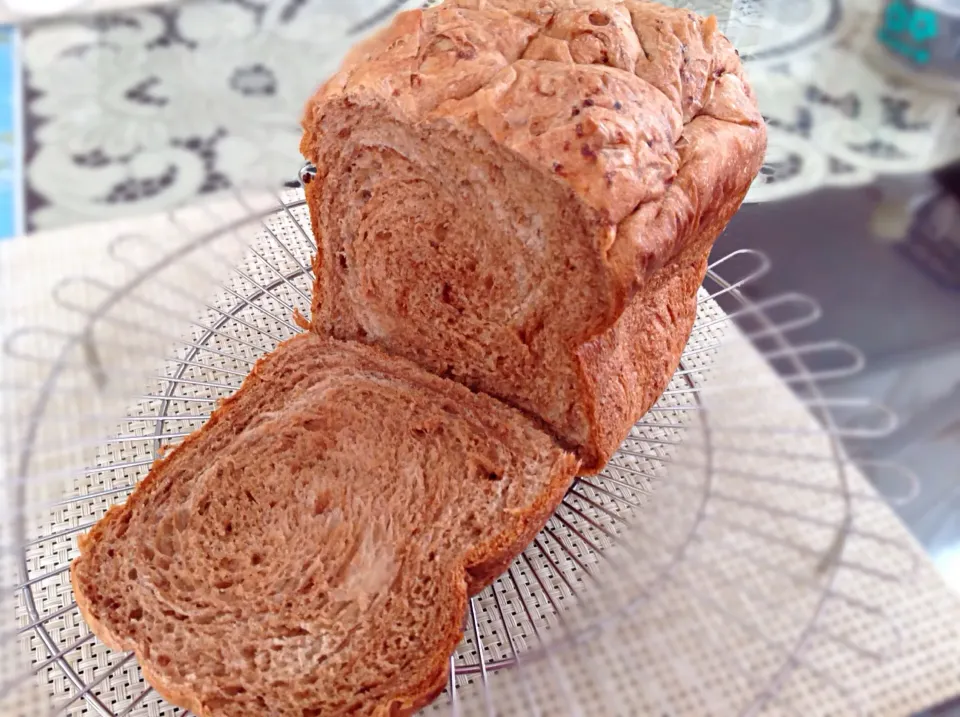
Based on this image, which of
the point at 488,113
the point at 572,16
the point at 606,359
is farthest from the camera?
the point at 606,359

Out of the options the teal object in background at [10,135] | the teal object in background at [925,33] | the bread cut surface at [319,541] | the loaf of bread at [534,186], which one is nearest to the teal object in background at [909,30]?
the teal object in background at [925,33]

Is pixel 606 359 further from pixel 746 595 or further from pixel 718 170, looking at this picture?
pixel 746 595

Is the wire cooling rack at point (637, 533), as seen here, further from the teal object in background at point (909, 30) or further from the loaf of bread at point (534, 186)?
the teal object in background at point (909, 30)

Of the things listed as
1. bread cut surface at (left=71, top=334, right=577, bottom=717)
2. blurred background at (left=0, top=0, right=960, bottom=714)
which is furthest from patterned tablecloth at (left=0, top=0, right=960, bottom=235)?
bread cut surface at (left=71, top=334, right=577, bottom=717)

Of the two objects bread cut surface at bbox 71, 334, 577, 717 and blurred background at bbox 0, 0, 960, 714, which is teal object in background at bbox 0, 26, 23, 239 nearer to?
blurred background at bbox 0, 0, 960, 714

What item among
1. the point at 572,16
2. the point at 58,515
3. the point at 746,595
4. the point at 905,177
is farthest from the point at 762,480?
the point at 58,515
